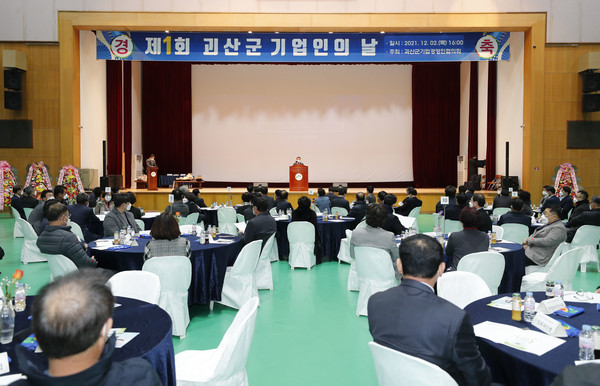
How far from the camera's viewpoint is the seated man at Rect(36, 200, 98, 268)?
4180mm

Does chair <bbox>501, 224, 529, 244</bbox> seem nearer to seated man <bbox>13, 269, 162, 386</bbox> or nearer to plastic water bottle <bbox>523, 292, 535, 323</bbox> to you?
plastic water bottle <bbox>523, 292, 535, 323</bbox>

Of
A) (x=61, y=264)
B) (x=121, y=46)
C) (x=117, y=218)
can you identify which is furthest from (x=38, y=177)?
(x=61, y=264)

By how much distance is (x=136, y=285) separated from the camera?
3229 mm

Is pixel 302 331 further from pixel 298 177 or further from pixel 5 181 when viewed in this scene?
pixel 5 181

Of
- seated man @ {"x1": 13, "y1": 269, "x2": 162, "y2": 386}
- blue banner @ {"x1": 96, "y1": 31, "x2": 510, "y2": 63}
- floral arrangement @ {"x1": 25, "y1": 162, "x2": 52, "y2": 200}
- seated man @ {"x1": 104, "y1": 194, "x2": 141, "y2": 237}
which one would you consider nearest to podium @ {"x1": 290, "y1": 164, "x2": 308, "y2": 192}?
blue banner @ {"x1": 96, "y1": 31, "x2": 510, "y2": 63}

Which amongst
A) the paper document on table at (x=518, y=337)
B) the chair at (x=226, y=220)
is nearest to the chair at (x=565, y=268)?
the paper document on table at (x=518, y=337)

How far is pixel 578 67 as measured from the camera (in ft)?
41.4

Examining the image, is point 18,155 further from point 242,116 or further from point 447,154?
point 447,154

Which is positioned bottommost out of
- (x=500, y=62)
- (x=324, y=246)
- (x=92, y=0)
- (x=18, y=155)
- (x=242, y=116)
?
(x=324, y=246)

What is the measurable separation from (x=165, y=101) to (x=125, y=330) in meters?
16.1

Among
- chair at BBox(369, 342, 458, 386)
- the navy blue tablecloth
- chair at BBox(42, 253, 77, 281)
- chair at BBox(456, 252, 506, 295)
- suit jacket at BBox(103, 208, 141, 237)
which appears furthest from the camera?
suit jacket at BBox(103, 208, 141, 237)

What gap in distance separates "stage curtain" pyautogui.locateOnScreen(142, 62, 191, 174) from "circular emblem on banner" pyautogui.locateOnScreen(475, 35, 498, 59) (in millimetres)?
8967

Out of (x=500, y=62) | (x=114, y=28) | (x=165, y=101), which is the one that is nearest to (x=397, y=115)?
(x=500, y=62)

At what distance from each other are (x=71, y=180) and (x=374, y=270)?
9660mm
